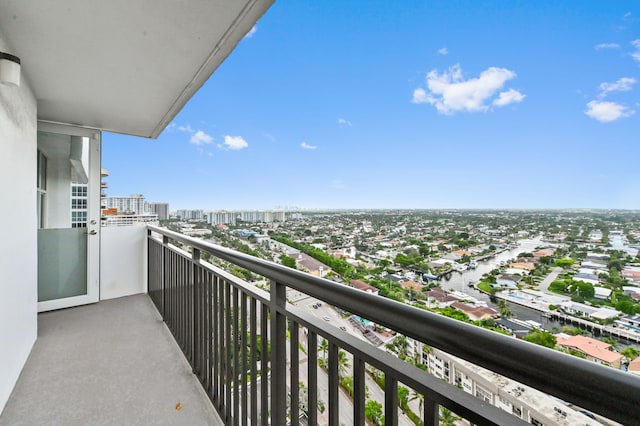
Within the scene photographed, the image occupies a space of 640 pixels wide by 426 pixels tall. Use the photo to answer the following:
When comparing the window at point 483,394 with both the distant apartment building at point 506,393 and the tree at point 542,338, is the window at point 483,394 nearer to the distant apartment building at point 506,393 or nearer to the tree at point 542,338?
the distant apartment building at point 506,393

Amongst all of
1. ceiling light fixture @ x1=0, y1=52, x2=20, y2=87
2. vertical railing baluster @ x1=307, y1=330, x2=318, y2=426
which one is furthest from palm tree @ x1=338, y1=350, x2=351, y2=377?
ceiling light fixture @ x1=0, y1=52, x2=20, y2=87

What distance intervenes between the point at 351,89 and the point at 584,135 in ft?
5.59

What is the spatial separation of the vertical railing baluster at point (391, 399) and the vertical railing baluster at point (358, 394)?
0.10 meters

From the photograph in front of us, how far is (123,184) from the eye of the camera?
4191mm

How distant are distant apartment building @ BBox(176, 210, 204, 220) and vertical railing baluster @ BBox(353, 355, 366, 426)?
6.71 feet

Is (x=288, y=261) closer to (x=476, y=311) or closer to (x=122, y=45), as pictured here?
(x=476, y=311)

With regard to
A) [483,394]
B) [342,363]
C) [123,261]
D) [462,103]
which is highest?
[462,103]

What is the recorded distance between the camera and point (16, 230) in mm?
2148

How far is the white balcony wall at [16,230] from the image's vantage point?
6.20ft

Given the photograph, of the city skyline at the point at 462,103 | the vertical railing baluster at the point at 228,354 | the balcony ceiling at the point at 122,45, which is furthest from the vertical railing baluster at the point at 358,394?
the balcony ceiling at the point at 122,45

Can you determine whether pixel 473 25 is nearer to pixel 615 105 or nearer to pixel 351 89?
pixel 615 105

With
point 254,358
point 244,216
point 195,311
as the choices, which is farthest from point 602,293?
point 195,311

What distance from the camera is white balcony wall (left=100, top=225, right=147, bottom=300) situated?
397 centimetres

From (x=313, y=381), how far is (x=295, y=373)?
138 mm
